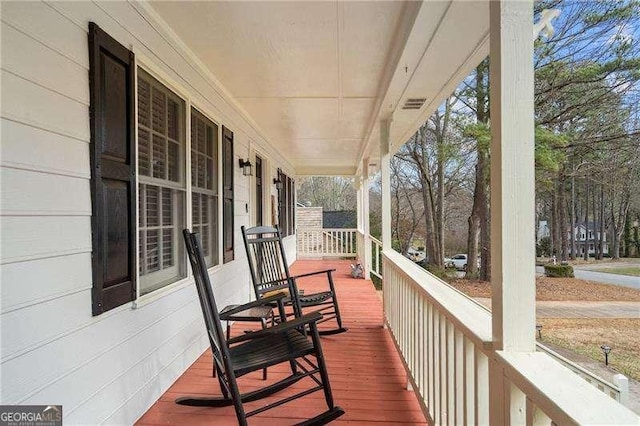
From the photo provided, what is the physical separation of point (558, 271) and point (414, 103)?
2.46 metres

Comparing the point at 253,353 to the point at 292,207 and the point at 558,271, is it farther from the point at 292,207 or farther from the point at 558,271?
the point at 292,207

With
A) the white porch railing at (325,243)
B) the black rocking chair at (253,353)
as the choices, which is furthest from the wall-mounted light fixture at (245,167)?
the white porch railing at (325,243)

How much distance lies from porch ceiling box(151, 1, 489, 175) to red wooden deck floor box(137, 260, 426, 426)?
7.27ft

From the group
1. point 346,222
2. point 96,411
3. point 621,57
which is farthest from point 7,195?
point 346,222

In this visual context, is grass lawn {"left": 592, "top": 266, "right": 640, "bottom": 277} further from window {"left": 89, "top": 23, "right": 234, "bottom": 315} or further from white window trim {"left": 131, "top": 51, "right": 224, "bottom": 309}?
white window trim {"left": 131, "top": 51, "right": 224, "bottom": 309}

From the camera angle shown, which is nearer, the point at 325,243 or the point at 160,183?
the point at 160,183

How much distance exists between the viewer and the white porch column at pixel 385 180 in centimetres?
362

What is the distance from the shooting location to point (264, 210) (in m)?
5.43

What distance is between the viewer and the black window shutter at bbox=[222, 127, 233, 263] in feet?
11.1

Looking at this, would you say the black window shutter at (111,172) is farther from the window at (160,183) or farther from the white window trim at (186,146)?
the window at (160,183)

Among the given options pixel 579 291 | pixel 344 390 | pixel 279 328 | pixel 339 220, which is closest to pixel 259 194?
pixel 344 390

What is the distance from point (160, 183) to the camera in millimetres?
2268

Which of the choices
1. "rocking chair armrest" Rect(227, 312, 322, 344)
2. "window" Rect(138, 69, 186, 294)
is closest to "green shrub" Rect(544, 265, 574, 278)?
"rocking chair armrest" Rect(227, 312, 322, 344)

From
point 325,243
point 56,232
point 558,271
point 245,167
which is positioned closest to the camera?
point 558,271
